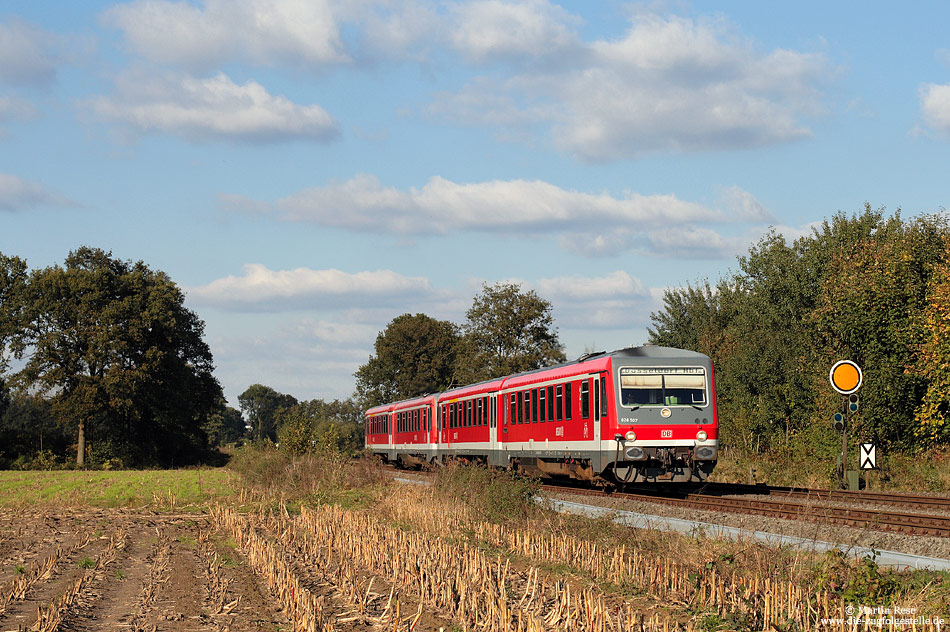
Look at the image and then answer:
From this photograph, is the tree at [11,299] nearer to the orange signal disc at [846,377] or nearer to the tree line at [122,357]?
the tree line at [122,357]

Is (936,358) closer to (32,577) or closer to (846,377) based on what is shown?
(846,377)

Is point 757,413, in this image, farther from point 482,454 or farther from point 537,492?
point 537,492

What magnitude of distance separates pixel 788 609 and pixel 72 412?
58405 mm

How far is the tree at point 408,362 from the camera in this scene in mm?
98812

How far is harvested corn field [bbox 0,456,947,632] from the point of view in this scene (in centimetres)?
1008

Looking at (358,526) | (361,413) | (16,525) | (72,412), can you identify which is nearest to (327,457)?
(16,525)

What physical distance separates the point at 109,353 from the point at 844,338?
4513cm

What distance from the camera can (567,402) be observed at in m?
26.5

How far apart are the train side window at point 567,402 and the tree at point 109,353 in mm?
41401

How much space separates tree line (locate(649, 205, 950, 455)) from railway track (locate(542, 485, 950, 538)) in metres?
9.83

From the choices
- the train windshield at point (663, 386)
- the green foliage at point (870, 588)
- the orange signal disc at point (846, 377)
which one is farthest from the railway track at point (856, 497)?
the green foliage at point (870, 588)

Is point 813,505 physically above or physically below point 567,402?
below

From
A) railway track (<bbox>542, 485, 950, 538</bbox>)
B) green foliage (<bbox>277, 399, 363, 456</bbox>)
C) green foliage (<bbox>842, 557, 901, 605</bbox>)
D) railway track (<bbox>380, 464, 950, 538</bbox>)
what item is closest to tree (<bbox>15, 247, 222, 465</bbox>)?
green foliage (<bbox>277, 399, 363, 456</bbox>)

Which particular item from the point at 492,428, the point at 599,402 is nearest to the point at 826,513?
the point at 599,402
